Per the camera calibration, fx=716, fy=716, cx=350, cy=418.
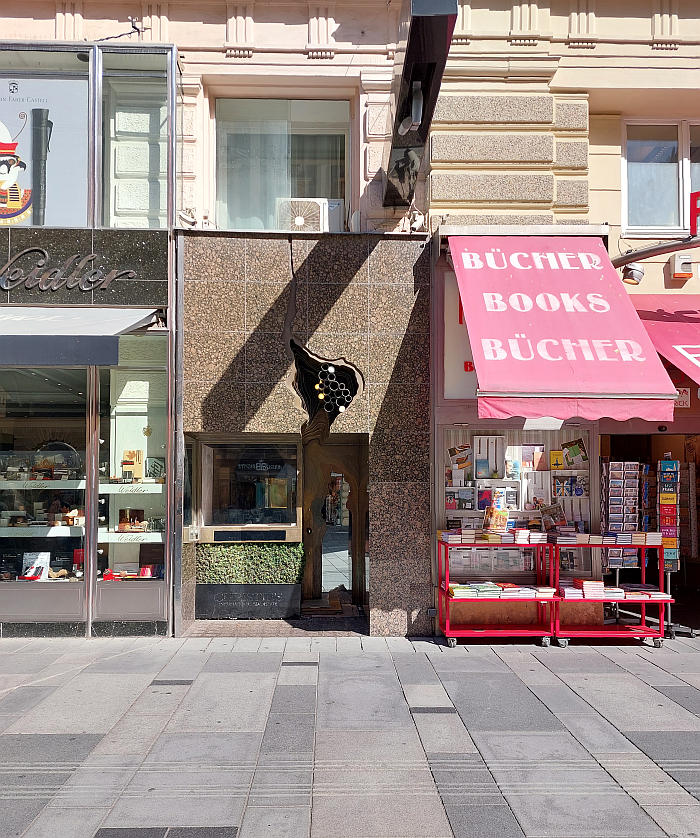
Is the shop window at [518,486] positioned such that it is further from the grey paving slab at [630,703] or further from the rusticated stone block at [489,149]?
the rusticated stone block at [489,149]

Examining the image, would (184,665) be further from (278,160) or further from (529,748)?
(278,160)

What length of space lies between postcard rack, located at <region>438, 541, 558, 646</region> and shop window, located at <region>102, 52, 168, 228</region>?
558 cm

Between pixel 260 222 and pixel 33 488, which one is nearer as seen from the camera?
pixel 33 488

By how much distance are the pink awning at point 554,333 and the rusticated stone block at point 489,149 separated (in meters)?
1.27

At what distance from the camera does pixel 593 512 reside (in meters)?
8.89

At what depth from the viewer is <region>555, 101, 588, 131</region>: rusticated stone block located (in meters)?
9.52

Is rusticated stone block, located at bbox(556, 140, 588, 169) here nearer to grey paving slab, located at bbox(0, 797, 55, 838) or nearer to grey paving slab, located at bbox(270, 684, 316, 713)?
grey paving slab, located at bbox(270, 684, 316, 713)

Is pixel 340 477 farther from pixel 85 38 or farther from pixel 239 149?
pixel 85 38

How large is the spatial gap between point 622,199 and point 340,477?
555 cm

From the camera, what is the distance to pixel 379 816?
4.27 meters

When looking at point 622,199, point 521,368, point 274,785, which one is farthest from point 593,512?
point 274,785

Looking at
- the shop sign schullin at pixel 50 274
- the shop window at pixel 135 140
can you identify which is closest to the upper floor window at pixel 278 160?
the shop window at pixel 135 140

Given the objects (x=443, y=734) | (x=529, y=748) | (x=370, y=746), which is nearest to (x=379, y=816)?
(x=370, y=746)

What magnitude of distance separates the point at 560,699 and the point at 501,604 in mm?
2401
